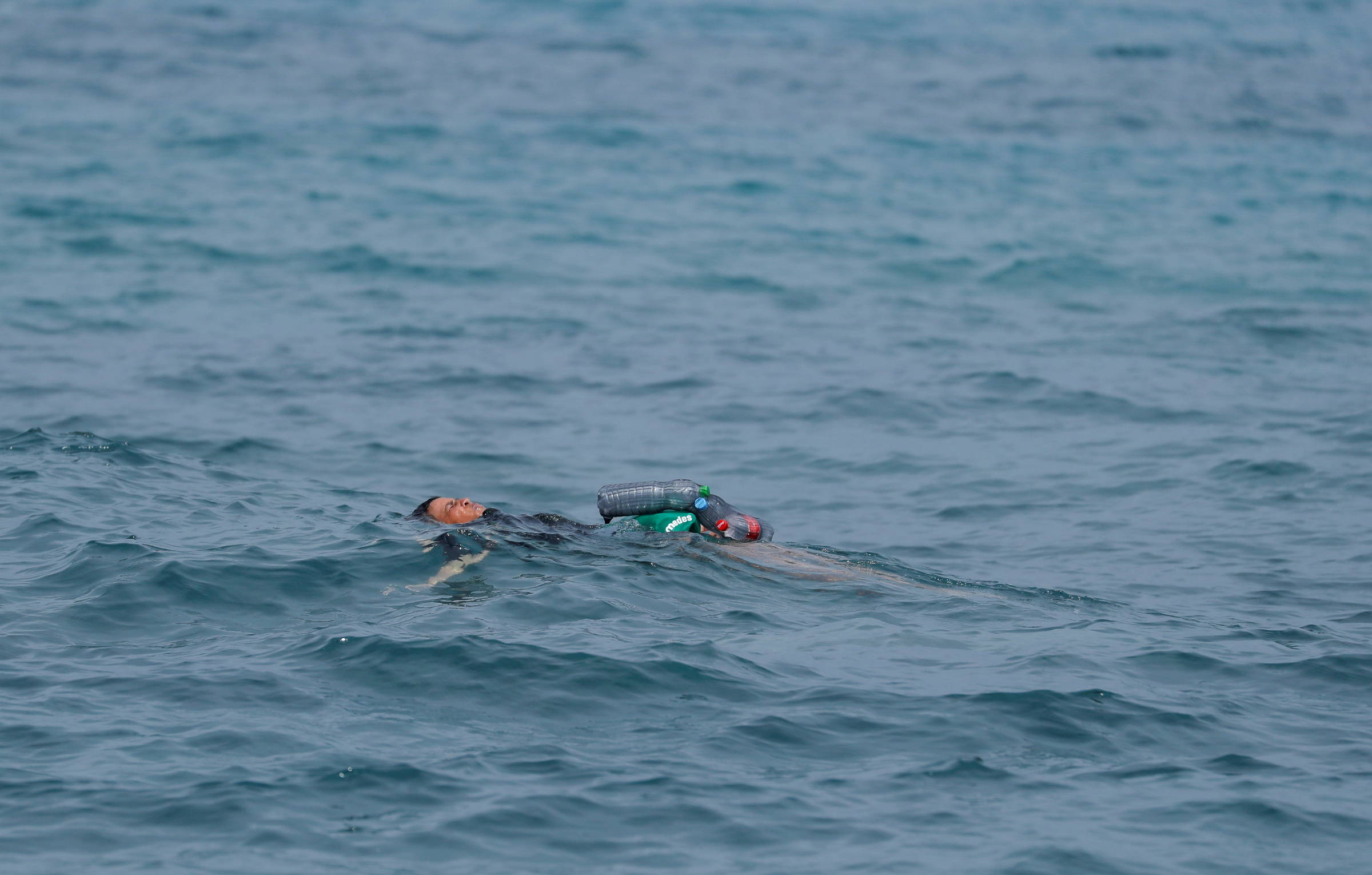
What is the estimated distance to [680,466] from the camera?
18.2 m

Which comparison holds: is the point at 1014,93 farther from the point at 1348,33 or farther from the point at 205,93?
the point at 205,93

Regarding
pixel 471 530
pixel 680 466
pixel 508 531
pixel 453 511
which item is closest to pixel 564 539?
pixel 508 531

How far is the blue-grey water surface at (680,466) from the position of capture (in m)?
8.78

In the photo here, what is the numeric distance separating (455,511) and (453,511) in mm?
23

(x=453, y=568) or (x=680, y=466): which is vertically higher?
(x=453, y=568)

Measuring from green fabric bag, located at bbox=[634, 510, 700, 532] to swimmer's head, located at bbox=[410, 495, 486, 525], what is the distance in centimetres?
157

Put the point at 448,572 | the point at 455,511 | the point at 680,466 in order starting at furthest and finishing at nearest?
the point at 680,466 < the point at 455,511 < the point at 448,572

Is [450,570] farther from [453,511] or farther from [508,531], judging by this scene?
[453,511]

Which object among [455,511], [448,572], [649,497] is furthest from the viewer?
[455,511]

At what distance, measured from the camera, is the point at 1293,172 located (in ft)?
125

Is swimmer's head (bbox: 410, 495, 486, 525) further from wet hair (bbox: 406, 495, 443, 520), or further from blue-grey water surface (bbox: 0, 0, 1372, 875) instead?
blue-grey water surface (bbox: 0, 0, 1372, 875)

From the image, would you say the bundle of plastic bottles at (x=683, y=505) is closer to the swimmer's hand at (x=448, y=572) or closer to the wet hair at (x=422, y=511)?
the swimmer's hand at (x=448, y=572)

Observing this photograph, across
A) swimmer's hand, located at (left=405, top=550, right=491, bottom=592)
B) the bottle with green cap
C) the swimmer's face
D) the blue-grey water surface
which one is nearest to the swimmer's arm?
swimmer's hand, located at (left=405, top=550, right=491, bottom=592)

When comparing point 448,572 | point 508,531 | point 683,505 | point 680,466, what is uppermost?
point 683,505
